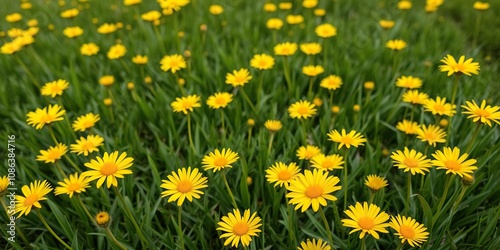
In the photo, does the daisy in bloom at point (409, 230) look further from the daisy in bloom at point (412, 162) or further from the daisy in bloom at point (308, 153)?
the daisy in bloom at point (308, 153)

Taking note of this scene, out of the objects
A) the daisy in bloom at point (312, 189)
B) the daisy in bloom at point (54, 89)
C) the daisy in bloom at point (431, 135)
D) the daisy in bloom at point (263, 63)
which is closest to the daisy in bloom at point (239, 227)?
the daisy in bloom at point (312, 189)

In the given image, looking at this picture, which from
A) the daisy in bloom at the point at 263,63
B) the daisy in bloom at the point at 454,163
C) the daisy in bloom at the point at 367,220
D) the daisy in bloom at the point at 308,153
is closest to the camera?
the daisy in bloom at the point at 367,220

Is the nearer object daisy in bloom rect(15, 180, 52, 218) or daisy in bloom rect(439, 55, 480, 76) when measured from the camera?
daisy in bloom rect(15, 180, 52, 218)

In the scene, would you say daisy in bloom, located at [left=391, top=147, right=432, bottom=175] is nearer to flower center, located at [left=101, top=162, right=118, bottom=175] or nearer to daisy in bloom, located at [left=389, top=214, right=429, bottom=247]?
daisy in bloom, located at [left=389, top=214, right=429, bottom=247]

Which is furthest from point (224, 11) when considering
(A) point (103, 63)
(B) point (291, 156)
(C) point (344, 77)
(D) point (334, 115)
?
(B) point (291, 156)

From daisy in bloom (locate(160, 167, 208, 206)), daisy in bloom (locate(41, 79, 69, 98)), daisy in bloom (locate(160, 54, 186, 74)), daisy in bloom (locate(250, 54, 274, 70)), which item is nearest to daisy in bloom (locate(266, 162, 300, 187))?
daisy in bloom (locate(160, 167, 208, 206))

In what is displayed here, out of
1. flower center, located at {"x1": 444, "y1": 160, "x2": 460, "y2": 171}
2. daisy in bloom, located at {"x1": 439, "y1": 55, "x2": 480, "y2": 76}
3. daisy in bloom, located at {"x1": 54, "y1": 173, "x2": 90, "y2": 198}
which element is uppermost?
daisy in bloom, located at {"x1": 439, "y1": 55, "x2": 480, "y2": 76}

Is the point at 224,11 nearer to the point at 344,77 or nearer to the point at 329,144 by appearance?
the point at 344,77

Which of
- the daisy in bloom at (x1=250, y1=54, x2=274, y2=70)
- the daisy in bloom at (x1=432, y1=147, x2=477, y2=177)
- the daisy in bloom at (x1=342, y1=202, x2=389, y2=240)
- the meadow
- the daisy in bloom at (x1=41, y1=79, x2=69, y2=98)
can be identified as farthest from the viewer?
the daisy in bloom at (x1=250, y1=54, x2=274, y2=70)
